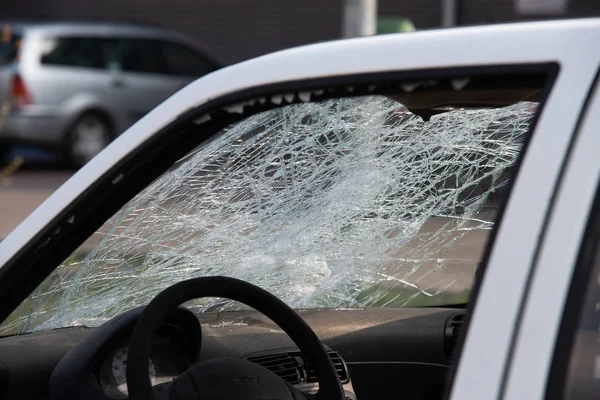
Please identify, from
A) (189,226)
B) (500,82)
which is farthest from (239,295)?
(500,82)

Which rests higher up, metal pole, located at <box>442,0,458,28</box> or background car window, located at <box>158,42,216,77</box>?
metal pole, located at <box>442,0,458,28</box>

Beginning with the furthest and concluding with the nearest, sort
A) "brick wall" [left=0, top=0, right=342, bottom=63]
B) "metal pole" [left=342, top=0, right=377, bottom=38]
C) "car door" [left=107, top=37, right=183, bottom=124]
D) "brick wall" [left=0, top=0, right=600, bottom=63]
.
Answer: "brick wall" [left=0, top=0, right=342, bottom=63] < "brick wall" [left=0, top=0, right=600, bottom=63] < "car door" [left=107, top=37, right=183, bottom=124] < "metal pole" [left=342, top=0, right=377, bottom=38]

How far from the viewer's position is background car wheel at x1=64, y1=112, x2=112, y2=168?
11906mm

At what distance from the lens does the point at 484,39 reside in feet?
4.52

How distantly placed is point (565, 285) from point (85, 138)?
1122 centimetres

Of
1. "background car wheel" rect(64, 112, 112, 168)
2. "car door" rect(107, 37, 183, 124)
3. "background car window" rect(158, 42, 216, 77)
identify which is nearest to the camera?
"background car wheel" rect(64, 112, 112, 168)

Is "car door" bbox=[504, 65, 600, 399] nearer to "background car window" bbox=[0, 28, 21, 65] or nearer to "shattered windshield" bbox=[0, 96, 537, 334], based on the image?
"shattered windshield" bbox=[0, 96, 537, 334]

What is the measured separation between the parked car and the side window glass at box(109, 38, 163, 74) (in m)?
0.01

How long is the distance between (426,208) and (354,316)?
0.31 meters

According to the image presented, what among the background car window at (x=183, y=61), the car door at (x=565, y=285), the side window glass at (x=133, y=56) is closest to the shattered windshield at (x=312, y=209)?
the car door at (x=565, y=285)

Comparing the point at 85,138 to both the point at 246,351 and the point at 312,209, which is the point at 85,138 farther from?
the point at 246,351

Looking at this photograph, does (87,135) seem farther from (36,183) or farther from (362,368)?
(362,368)

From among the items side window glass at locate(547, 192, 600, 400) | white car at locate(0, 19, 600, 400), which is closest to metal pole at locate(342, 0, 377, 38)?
white car at locate(0, 19, 600, 400)

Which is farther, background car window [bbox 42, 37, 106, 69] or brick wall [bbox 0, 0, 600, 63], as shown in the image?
brick wall [bbox 0, 0, 600, 63]
